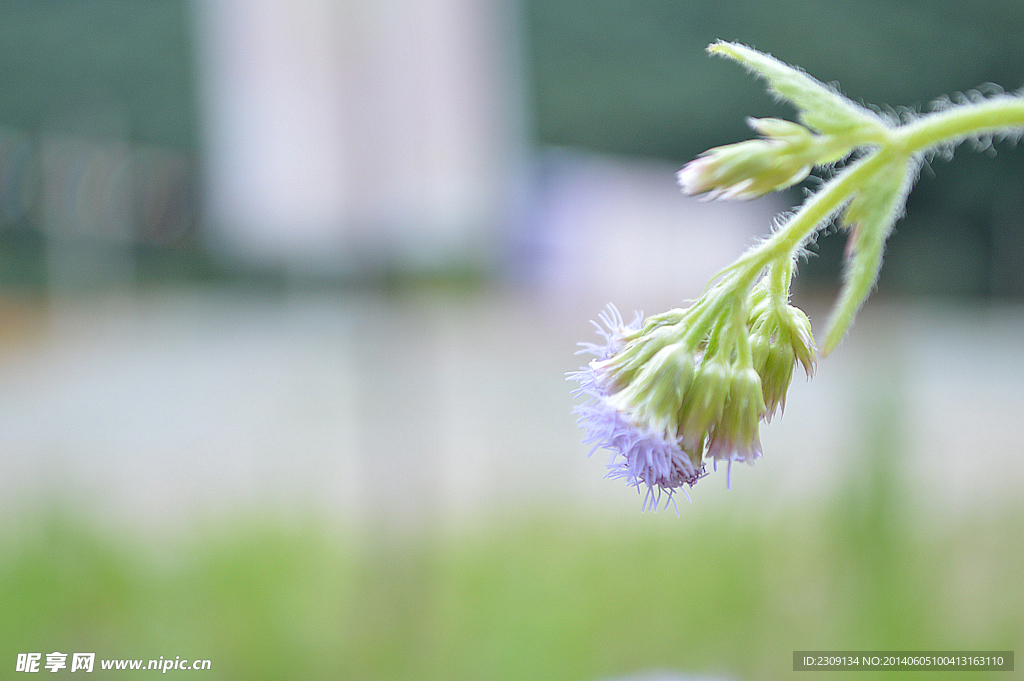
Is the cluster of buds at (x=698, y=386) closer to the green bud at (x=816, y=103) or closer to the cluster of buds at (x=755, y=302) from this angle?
the cluster of buds at (x=755, y=302)

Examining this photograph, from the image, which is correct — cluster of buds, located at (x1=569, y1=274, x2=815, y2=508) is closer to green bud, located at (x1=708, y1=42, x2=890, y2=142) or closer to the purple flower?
the purple flower

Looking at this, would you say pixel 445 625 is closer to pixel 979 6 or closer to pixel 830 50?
pixel 830 50

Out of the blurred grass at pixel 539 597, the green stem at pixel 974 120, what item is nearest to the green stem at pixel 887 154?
the green stem at pixel 974 120

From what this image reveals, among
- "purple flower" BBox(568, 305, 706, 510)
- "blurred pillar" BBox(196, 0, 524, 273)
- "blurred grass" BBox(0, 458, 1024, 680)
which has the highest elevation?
"blurred pillar" BBox(196, 0, 524, 273)

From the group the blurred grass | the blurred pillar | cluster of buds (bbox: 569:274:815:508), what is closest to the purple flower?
cluster of buds (bbox: 569:274:815:508)

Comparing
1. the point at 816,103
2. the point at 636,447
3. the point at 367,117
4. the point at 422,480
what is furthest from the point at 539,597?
the point at 816,103

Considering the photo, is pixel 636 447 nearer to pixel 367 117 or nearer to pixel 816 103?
pixel 816 103
